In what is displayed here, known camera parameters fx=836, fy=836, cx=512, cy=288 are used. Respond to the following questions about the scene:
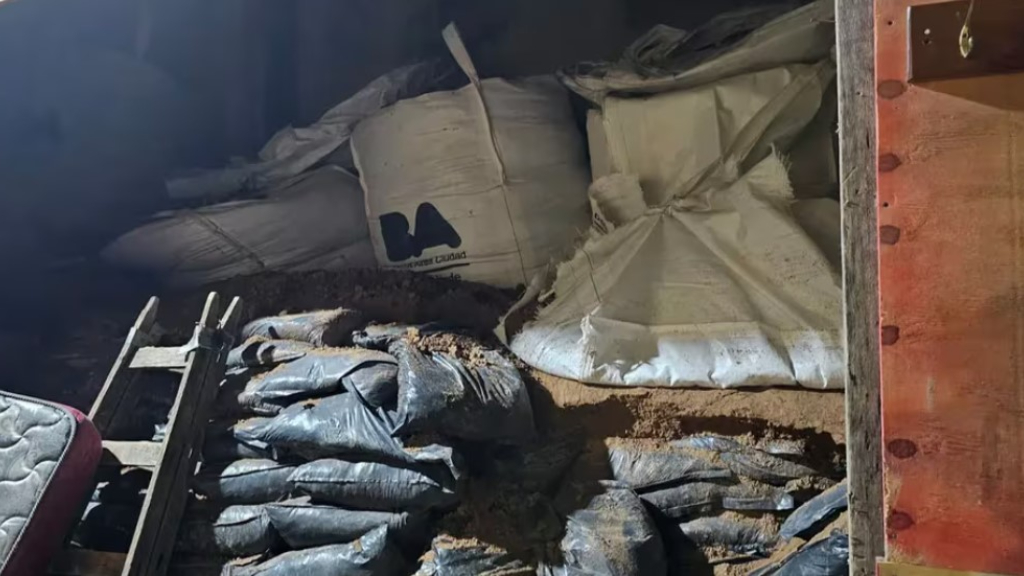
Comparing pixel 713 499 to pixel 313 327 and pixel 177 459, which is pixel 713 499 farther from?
pixel 177 459

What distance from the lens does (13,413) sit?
1.74 m

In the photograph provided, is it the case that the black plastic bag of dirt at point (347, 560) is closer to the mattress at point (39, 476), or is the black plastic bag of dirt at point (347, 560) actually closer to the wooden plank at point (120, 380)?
the mattress at point (39, 476)

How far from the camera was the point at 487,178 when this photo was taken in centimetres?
214

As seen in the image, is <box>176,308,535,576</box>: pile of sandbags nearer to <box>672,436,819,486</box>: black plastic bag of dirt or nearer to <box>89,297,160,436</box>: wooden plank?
<box>89,297,160,436</box>: wooden plank

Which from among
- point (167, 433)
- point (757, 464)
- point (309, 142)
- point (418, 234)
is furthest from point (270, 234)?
point (757, 464)

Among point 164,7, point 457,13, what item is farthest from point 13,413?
point 457,13

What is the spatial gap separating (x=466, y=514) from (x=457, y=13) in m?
1.62

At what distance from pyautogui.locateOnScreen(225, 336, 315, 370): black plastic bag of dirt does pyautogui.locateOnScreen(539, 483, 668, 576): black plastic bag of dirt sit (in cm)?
77

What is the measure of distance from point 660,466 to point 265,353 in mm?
971

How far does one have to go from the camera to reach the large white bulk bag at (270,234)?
7.63 feet

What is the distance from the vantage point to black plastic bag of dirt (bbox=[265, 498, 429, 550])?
162cm

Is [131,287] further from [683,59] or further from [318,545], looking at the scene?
[683,59]

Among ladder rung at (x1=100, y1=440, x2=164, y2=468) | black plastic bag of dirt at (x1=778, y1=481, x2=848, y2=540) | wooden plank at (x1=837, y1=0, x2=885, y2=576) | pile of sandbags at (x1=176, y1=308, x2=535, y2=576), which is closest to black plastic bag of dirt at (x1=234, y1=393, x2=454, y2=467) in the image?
pile of sandbags at (x1=176, y1=308, x2=535, y2=576)

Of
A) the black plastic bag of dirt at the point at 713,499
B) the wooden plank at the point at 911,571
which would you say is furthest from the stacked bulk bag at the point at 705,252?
the wooden plank at the point at 911,571
